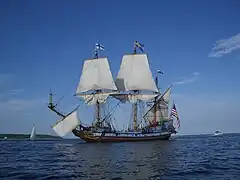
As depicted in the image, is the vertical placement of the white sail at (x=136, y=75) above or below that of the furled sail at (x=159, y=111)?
above

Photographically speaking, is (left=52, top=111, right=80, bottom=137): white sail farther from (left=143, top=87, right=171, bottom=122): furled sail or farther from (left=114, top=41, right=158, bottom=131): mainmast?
(left=143, top=87, right=171, bottom=122): furled sail

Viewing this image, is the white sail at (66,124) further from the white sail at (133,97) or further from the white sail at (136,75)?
the white sail at (136,75)

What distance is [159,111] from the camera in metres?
106

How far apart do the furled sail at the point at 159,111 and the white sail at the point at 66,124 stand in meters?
28.1

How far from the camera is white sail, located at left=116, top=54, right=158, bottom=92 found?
107375mm

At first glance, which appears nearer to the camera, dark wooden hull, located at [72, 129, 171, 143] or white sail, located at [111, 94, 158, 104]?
dark wooden hull, located at [72, 129, 171, 143]

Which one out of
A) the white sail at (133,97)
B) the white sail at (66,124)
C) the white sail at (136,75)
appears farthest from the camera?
the white sail at (133,97)

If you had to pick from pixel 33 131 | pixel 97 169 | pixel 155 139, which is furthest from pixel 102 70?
pixel 33 131

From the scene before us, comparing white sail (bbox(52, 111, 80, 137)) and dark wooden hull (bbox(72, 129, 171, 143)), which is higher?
white sail (bbox(52, 111, 80, 137))

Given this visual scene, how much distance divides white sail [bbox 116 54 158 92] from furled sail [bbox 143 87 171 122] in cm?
399

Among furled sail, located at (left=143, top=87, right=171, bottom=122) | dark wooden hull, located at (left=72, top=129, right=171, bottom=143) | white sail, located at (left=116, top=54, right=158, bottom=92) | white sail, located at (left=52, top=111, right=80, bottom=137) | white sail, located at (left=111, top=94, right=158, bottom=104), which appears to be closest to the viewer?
white sail, located at (left=52, top=111, right=80, bottom=137)

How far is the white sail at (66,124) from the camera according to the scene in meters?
85.3

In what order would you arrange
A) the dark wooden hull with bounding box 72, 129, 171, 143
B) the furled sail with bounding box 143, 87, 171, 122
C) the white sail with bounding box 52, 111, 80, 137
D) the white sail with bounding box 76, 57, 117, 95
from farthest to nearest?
the furled sail with bounding box 143, 87, 171, 122
the white sail with bounding box 76, 57, 117, 95
the dark wooden hull with bounding box 72, 129, 171, 143
the white sail with bounding box 52, 111, 80, 137

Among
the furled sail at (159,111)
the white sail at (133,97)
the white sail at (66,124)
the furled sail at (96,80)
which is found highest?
the furled sail at (96,80)
